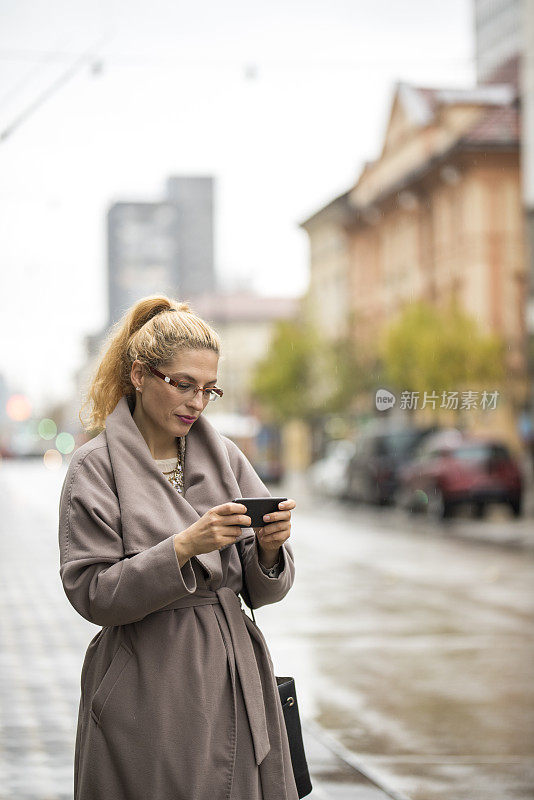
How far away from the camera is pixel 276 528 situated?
269cm

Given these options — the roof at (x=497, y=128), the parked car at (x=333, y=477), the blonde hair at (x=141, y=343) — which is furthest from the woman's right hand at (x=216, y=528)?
the parked car at (x=333, y=477)

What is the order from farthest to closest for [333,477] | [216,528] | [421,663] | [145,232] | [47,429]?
[47,429] → [333,477] → [145,232] → [421,663] → [216,528]

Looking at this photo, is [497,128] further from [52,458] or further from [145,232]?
[52,458]

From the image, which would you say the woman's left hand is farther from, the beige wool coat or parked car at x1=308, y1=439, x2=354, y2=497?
parked car at x1=308, y1=439, x2=354, y2=497

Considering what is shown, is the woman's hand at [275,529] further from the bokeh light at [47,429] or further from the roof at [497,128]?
the bokeh light at [47,429]

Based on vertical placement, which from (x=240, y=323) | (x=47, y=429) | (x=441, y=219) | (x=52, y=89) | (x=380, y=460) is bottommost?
(x=47, y=429)

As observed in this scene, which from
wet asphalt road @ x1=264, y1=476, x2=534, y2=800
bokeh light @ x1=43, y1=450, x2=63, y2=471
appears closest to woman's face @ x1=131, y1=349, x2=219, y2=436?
wet asphalt road @ x1=264, y1=476, x2=534, y2=800

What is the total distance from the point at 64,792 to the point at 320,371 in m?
29.1

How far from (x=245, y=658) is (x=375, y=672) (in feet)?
19.6

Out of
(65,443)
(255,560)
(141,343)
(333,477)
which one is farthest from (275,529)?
(65,443)

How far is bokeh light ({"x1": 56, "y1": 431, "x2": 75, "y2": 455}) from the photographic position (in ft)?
318

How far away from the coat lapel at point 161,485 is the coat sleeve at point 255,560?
6 centimetres

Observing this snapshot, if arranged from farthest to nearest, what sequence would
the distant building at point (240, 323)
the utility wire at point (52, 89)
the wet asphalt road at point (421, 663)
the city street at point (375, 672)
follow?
1. the distant building at point (240, 323)
2. the utility wire at point (52, 89)
3. the wet asphalt road at point (421, 663)
4. the city street at point (375, 672)

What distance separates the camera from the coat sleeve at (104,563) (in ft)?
8.50
